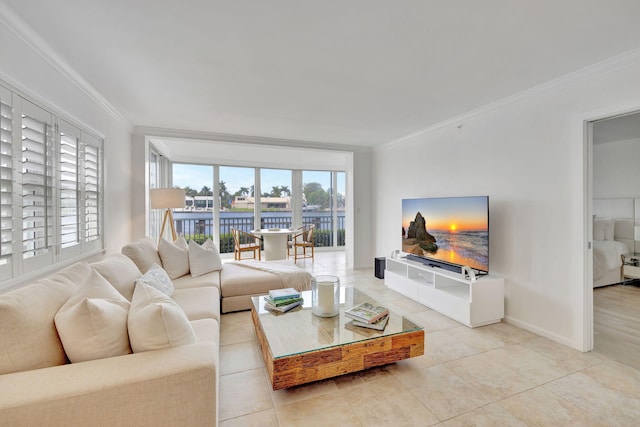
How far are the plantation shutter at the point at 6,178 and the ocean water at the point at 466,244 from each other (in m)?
3.80

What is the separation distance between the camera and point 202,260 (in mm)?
3365

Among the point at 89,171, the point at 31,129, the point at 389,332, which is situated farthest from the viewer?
the point at 89,171

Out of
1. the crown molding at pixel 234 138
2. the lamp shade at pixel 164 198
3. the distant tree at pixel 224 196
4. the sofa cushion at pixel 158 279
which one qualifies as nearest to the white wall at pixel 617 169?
the crown molding at pixel 234 138

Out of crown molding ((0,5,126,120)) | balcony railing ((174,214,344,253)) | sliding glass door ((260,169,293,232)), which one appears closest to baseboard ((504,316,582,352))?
crown molding ((0,5,126,120))

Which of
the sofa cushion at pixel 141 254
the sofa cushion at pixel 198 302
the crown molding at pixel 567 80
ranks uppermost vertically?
the crown molding at pixel 567 80

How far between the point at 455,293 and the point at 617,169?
13.3 ft

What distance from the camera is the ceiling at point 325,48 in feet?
5.37

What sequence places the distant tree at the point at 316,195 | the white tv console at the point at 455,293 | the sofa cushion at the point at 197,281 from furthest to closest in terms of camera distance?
the distant tree at the point at 316,195
the sofa cushion at the point at 197,281
the white tv console at the point at 455,293

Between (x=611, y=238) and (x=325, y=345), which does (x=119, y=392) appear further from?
(x=611, y=238)

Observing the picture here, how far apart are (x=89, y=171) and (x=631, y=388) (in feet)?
15.2

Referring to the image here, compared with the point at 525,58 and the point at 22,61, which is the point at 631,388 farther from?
the point at 22,61

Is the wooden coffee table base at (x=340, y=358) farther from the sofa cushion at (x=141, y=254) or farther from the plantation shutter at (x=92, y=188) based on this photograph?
the plantation shutter at (x=92, y=188)

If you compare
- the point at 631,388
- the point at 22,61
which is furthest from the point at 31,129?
the point at 631,388

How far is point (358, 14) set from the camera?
1.68 m
